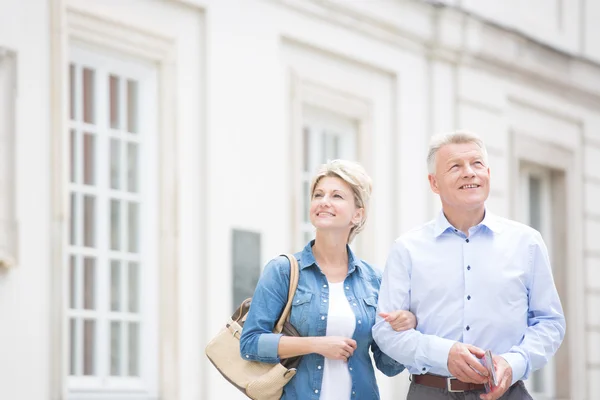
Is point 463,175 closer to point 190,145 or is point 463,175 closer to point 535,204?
point 190,145

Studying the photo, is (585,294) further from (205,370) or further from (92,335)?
(92,335)

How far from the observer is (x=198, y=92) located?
11.0 metres

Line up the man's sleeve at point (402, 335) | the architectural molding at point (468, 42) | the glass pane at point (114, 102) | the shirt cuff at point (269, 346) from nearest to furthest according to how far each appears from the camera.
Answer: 1. the man's sleeve at point (402, 335)
2. the shirt cuff at point (269, 346)
3. the glass pane at point (114, 102)
4. the architectural molding at point (468, 42)

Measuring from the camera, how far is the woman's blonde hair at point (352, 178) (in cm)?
533

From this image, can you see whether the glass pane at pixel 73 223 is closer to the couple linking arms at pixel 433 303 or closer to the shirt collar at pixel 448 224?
the couple linking arms at pixel 433 303

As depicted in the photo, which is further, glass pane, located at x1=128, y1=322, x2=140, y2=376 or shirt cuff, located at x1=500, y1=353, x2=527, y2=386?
glass pane, located at x1=128, y1=322, x2=140, y2=376

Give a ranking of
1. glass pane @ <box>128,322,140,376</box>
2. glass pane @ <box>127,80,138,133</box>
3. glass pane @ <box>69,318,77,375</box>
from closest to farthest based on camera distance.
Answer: glass pane @ <box>69,318,77,375</box> < glass pane @ <box>128,322,140,376</box> < glass pane @ <box>127,80,138,133</box>

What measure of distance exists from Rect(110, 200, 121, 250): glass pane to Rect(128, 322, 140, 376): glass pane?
25.7 inches

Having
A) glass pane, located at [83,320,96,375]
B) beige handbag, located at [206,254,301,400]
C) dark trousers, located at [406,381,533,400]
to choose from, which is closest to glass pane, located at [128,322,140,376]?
glass pane, located at [83,320,96,375]

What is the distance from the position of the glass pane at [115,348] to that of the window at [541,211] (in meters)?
7.03

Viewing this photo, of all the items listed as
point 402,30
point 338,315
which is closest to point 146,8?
point 402,30

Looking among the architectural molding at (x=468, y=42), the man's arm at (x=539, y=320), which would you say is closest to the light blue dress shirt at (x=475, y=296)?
the man's arm at (x=539, y=320)

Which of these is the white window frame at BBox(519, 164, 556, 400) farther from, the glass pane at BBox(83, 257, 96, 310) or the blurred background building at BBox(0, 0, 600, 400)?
the glass pane at BBox(83, 257, 96, 310)

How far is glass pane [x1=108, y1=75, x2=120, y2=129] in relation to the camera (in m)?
10.4
